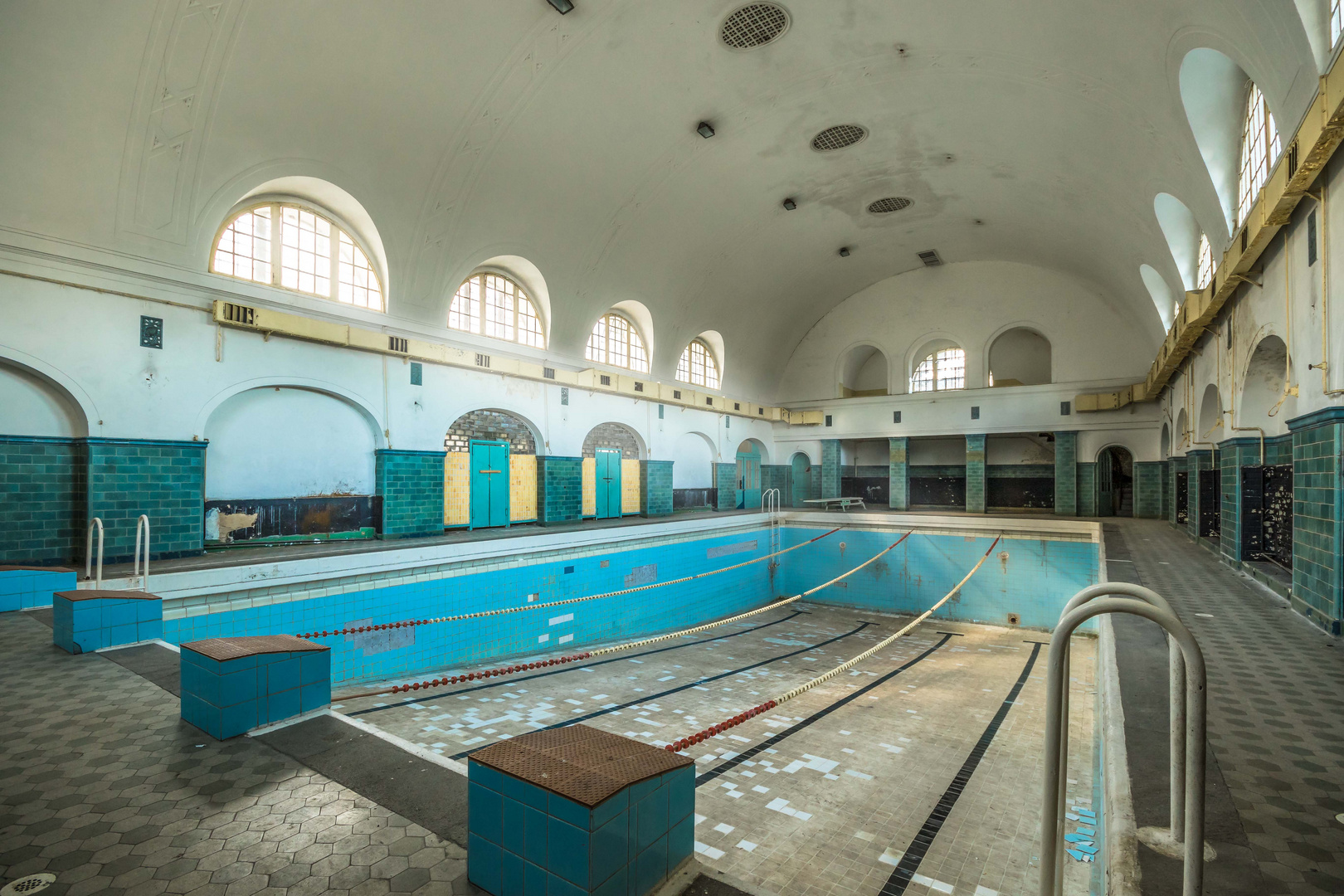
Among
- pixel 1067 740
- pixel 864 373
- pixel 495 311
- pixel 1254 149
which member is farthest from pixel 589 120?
pixel 864 373

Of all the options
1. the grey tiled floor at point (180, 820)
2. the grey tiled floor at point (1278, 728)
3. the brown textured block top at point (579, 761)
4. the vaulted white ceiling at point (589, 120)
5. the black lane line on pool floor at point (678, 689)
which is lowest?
the black lane line on pool floor at point (678, 689)

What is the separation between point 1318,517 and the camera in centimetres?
419

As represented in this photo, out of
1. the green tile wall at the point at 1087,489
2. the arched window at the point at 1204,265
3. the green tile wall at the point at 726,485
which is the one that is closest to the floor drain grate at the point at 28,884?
the arched window at the point at 1204,265

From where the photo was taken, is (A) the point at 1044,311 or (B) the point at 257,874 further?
(A) the point at 1044,311

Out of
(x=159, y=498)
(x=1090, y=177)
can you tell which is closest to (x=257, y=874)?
(x=159, y=498)

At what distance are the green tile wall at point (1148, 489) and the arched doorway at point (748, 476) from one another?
9.75 meters

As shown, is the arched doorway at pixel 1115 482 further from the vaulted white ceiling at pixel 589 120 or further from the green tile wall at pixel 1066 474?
the vaulted white ceiling at pixel 589 120

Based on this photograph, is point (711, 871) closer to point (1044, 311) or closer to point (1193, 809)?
point (1193, 809)

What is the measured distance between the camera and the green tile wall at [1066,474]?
15.8 m

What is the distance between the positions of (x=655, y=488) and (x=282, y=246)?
915cm

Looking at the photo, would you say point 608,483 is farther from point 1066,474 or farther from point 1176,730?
point 1176,730

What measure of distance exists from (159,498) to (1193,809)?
947 cm

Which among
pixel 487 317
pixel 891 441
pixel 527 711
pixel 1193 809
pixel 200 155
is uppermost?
pixel 200 155

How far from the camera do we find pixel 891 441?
60.0ft
